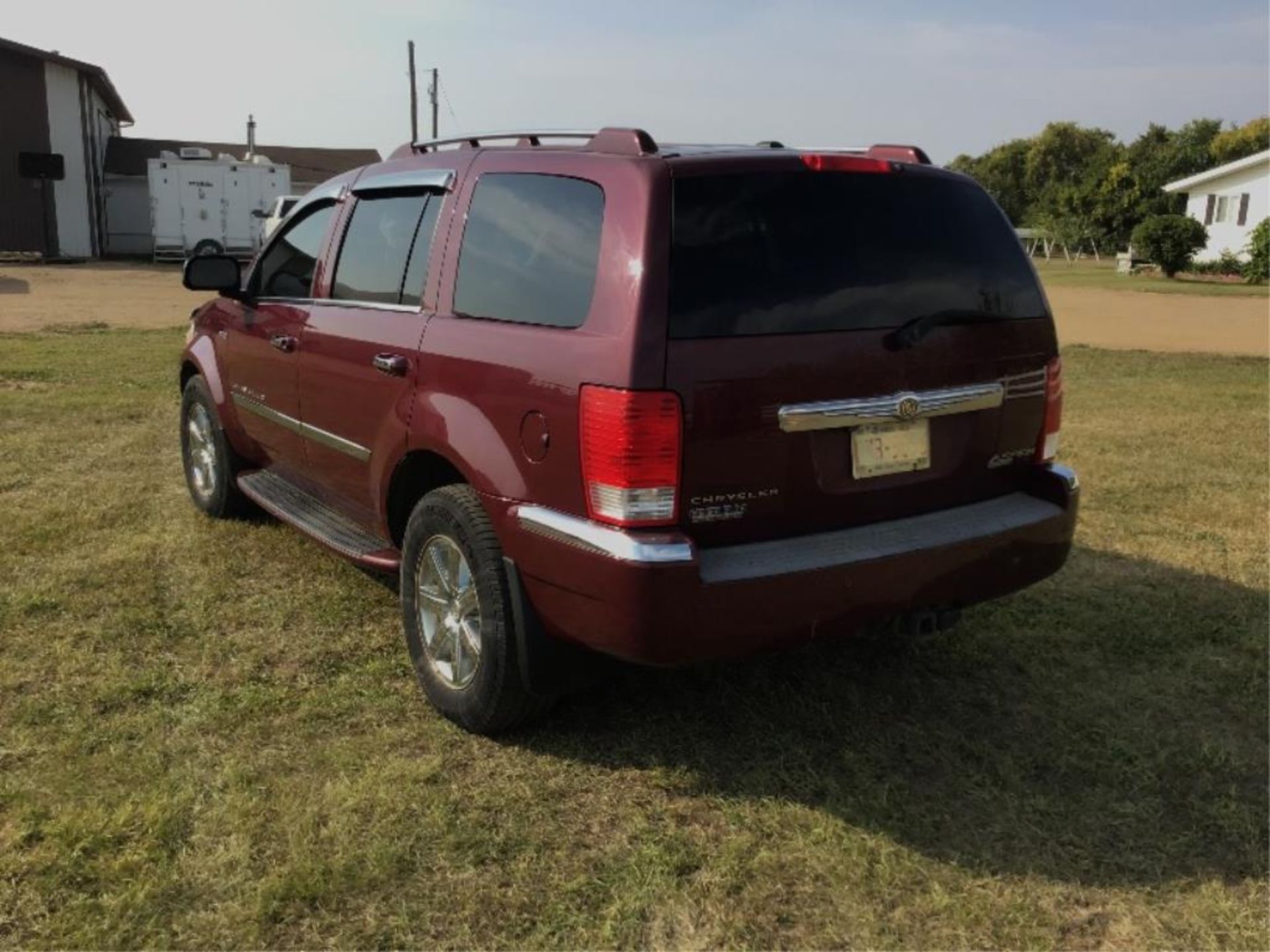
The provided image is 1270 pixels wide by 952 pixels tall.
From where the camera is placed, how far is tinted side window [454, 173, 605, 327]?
120 inches

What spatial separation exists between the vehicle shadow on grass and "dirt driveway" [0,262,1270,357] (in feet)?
39.6

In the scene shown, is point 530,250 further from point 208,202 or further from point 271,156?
point 271,156

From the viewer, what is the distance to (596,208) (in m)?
3.07

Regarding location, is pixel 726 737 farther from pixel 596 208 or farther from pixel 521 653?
pixel 596 208

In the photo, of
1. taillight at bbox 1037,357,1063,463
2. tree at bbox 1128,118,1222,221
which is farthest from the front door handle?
tree at bbox 1128,118,1222,221

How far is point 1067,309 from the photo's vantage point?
22.3 m

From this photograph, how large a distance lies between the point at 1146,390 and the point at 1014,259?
26.3 ft

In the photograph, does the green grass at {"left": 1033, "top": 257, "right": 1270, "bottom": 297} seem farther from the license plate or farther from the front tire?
the license plate

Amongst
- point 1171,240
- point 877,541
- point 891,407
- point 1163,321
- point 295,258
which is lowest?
point 1163,321

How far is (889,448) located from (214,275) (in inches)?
135

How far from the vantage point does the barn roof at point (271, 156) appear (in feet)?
127

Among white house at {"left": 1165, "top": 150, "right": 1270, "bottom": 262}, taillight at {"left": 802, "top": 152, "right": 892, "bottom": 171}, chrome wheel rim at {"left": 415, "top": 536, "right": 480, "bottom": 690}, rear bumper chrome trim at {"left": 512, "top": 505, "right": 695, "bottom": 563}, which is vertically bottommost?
chrome wheel rim at {"left": 415, "top": 536, "right": 480, "bottom": 690}

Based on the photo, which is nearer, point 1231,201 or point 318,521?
point 318,521

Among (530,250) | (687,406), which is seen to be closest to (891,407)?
(687,406)
